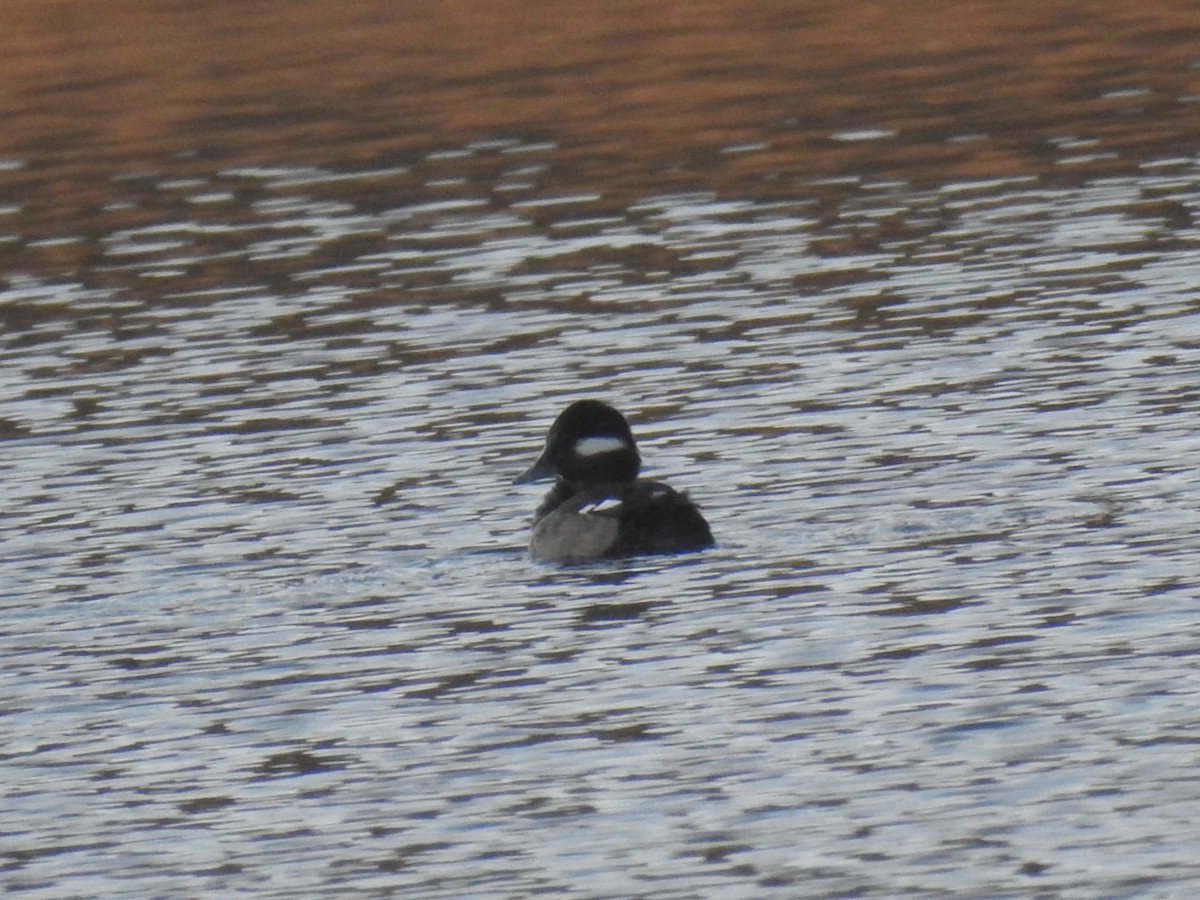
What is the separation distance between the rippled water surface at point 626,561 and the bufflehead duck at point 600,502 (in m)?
0.14

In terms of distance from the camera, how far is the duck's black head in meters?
14.7

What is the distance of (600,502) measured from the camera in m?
14.2

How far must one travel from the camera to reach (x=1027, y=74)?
29047 mm

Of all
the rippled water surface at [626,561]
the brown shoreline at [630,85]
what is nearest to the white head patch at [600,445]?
the rippled water surface at [626,561]

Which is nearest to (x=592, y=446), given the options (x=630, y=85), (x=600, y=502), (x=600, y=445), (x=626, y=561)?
(x=600, y=445)

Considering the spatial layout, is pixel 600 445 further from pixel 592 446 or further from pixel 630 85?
pixel 630 85

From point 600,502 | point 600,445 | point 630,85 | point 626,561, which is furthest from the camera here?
point 630,85

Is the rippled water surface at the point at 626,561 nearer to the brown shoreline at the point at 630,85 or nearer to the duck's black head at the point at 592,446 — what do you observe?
the brown shoreline at the point at 630,85

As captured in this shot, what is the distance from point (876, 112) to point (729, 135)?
1.45m

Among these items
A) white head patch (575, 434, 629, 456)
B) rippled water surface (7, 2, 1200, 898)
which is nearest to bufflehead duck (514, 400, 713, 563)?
white head patch (575, 434, 629, 456)

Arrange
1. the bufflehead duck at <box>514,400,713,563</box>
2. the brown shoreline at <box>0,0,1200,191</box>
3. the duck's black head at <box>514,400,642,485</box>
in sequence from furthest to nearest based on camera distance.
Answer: the brown shoreline at <box>0,0,1200,191</box> → the duck's black head at <box>514,400,642,485</box> → the bufflehead duck at <box>514,400,713,563</box>

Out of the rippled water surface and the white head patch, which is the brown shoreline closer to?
the rippled water surface

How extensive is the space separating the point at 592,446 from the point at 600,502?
0.66 metres

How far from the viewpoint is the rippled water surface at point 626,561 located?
31.7 ft
